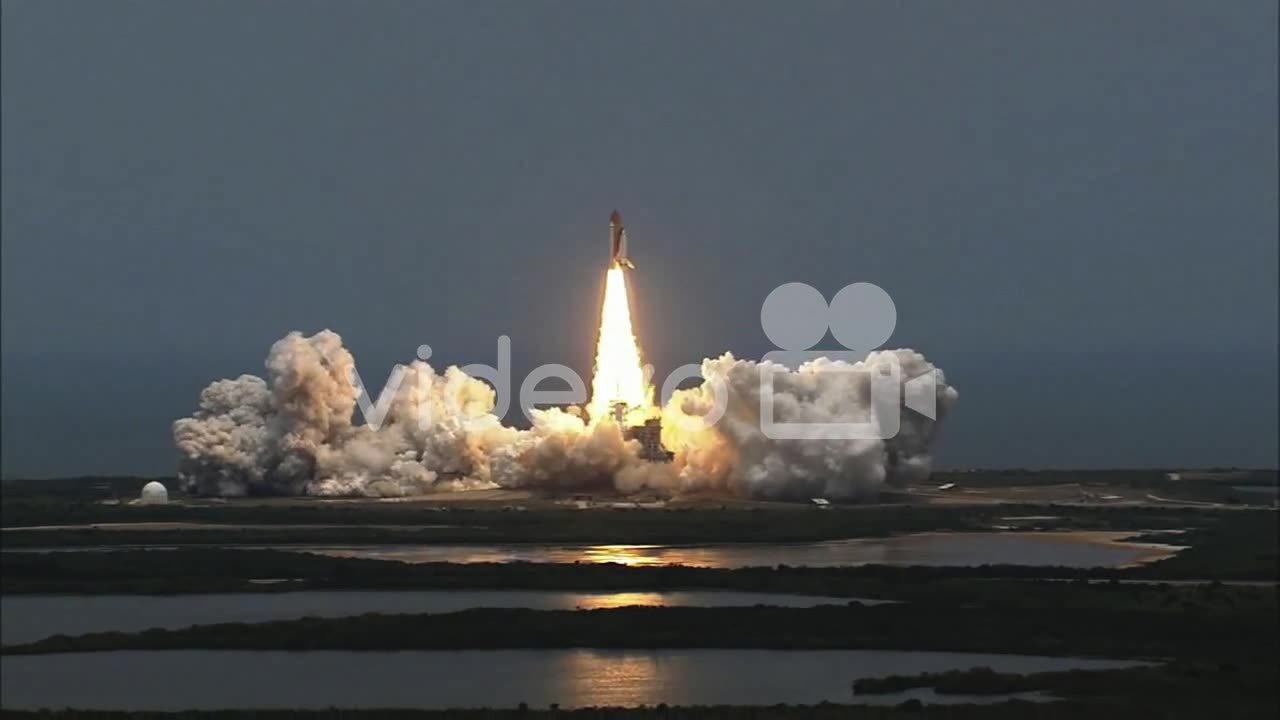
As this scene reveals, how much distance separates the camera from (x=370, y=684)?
187 ft

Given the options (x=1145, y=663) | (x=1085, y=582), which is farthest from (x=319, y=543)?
(x=1145, y=663)

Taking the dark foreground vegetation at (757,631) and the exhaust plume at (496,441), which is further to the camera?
the exhaust plume at (496,441)

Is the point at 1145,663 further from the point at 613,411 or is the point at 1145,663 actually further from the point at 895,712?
the point at 613,411

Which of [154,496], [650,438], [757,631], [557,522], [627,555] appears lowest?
[757,631]

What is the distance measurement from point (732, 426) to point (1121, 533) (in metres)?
16.4

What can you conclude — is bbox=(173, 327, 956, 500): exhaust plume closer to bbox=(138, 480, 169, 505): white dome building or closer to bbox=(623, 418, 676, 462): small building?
bbox=(623, 418, 676, 462): small building

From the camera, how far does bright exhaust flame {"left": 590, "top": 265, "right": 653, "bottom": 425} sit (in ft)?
337

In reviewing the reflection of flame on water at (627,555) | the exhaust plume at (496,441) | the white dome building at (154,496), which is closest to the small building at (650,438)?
the exhaust plume at (496,441)

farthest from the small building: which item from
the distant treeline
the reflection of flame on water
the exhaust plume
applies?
the reflection of flame on water

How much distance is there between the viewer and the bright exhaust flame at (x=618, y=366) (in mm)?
102625

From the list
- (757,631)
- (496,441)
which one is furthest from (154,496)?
(757,631)

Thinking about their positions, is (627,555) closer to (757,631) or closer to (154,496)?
(757,631)

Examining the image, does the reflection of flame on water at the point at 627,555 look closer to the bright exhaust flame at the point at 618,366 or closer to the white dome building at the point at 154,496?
the bright exhaust flame at the point at 618,366

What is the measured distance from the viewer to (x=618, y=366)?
342 ft
